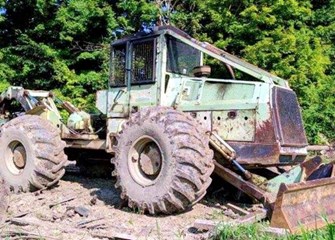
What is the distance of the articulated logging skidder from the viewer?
491 cm

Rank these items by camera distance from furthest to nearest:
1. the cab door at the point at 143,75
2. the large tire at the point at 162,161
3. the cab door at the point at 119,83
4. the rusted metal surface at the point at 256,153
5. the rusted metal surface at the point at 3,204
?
the cab door at the point at 119,83
the cab door at the point at 143,75
the rusted metal surface at the point at 256,153
the rusted metal surface at the point at 3,204
the large tire at the point at 162,161

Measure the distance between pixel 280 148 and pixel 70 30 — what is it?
1171cm

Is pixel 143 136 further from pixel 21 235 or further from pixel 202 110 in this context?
pixel 21 235

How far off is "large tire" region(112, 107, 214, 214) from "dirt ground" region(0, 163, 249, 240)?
0.25 metres

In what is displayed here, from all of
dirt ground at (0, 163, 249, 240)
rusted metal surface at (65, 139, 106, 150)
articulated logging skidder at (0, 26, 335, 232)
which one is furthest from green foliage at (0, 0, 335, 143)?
dirt ground at (0, 163, 249, 240)

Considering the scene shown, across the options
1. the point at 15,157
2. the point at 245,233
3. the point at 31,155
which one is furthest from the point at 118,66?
the point at 245,233

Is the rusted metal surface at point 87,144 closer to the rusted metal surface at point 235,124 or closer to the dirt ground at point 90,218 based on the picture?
the dirt ground at point 90,218

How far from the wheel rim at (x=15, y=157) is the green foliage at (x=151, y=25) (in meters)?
7.51

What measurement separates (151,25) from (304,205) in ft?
39.3

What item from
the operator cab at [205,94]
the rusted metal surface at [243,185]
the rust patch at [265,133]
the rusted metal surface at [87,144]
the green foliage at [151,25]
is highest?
the green foliage at [151,25]

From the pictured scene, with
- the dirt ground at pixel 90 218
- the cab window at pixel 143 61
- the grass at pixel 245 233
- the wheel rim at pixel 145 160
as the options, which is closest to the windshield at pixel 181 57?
the cab window at pixel 143 61

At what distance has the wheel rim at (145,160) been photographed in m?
5.38

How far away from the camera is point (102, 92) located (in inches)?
283

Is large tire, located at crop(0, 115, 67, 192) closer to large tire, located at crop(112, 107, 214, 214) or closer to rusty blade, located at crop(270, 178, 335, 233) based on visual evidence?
large tire, located at crop(112, 107, 214, 214)
